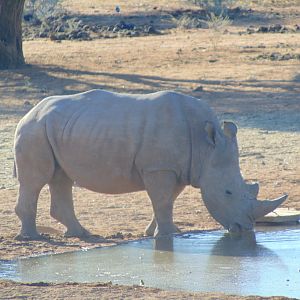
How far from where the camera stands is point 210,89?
874 inches

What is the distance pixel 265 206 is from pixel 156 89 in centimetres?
1150

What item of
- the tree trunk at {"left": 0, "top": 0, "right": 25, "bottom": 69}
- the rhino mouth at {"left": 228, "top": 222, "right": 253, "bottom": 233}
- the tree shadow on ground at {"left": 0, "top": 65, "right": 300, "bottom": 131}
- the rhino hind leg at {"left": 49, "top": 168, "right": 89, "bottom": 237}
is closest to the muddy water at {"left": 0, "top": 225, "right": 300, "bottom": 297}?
the rhino mouth at {"left": 228, "top": 222, "right": 253, "bottom": 233}

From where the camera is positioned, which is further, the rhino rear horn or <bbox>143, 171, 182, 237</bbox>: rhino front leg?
the rhino rear horn

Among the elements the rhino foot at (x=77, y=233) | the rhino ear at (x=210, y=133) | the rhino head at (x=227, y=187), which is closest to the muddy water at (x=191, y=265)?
the rhino head at (x=227, y=187)

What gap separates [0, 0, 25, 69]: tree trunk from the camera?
25.3 metres

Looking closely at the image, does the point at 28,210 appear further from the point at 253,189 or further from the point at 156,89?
the point at 156,89

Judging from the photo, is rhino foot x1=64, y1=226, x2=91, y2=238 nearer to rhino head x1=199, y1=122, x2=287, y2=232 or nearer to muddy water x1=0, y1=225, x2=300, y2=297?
muddy water x1=0, y1=225, x2=300, y2=297

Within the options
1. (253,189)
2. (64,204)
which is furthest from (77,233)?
(253,189)

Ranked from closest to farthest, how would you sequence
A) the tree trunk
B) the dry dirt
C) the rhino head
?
1. the rhino head
2. the dry dirt
3. the tree trunk

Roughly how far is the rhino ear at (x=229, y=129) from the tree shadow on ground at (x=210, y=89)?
6.95 metres

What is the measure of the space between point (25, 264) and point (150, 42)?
21520mm

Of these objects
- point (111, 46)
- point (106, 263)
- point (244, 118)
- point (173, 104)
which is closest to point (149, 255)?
point (106, 263)

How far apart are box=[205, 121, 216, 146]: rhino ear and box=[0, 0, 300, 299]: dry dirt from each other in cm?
116

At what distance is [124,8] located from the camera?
41531mm
